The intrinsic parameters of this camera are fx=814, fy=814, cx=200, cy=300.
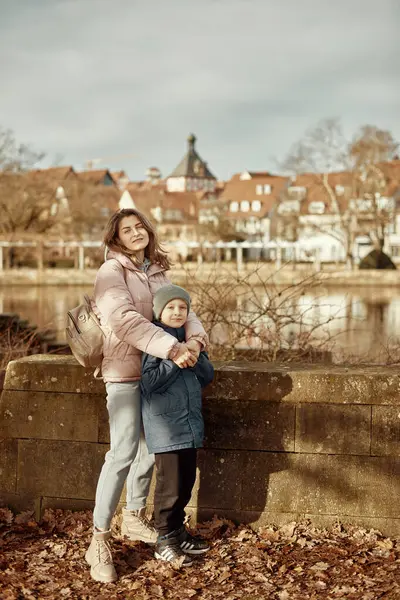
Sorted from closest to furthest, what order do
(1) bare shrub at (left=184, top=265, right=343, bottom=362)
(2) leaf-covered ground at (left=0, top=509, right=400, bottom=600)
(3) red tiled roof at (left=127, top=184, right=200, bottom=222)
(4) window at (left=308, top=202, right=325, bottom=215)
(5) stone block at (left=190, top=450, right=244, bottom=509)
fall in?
(2) leaf-covered ground at (left=0, top=509, right=400, bottom=600)
(5) stone block at (left=190, top=450, right=244, bottom=509)
(1) bare shrub at (left=184, top=265, right=343, bottom=362)
(4) window at (left=308, top=202, right=325, bottom=215)
(3) red tiled roof at (left=127, top=184, right=200, bottom=222)

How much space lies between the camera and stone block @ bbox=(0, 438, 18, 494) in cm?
481

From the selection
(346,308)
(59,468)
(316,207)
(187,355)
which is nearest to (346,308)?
(346,308)

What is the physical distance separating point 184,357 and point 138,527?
1094 mm

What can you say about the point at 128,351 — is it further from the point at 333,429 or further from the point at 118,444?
the point at 333,429

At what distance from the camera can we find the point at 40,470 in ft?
15.7

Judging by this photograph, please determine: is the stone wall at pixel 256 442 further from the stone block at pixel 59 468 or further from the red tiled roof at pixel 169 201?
the red tiled roof at pixel 169 201

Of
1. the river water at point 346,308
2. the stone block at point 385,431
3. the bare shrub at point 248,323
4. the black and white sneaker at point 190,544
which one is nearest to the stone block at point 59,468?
the black and white sneaker at point 190,544

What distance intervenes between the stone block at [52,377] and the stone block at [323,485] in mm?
1007

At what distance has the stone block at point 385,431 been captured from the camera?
4438 mm

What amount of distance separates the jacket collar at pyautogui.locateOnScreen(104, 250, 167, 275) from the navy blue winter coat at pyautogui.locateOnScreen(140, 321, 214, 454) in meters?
0.49

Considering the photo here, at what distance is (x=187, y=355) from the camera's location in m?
4.01

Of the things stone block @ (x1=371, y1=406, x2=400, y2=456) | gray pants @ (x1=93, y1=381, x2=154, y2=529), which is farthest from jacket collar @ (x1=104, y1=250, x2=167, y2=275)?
stone block @ (x1=371, y1=406, x2=400, y2=456)

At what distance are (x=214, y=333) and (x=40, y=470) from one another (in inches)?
183

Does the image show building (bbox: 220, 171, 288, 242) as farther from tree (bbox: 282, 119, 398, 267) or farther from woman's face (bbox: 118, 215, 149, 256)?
woman's face (bbox: 118, 215, 149, 256)
